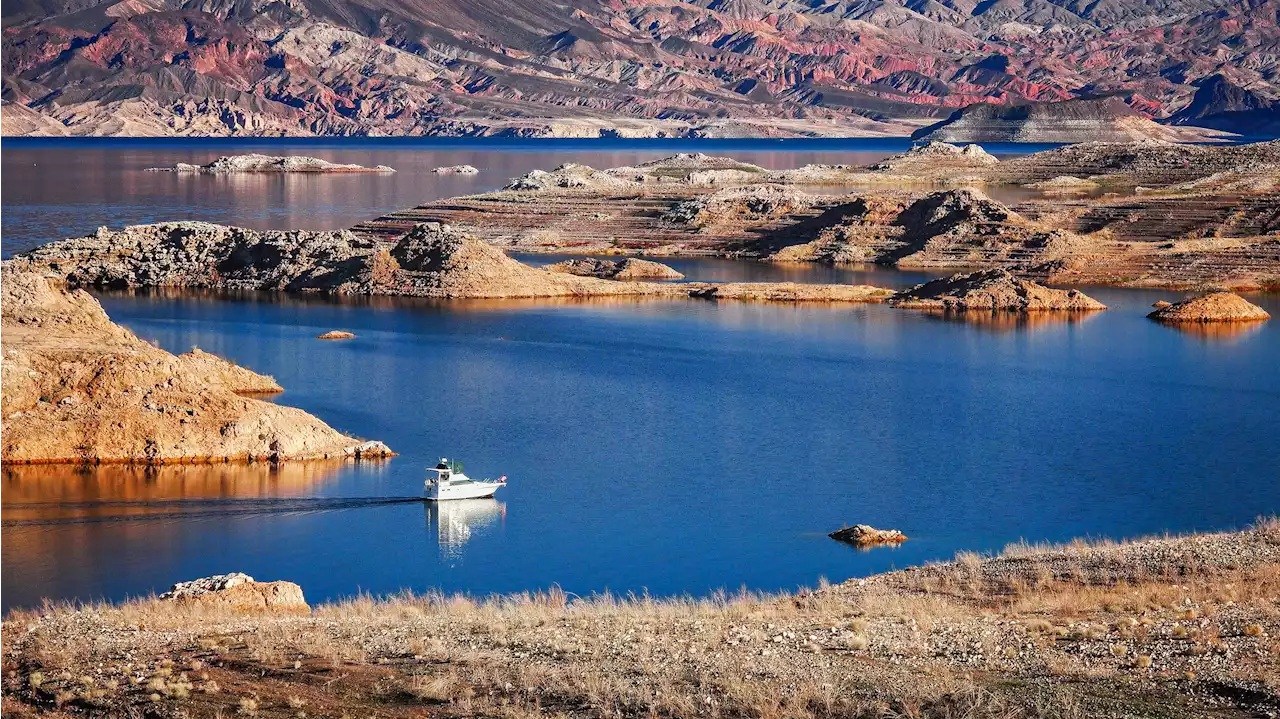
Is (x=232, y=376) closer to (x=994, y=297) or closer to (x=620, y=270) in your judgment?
(x=994, y=297)

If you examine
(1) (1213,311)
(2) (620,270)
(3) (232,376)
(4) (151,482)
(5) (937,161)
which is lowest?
(4) (151,482)

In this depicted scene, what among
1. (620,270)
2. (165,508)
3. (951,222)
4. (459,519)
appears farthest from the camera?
(951,222)

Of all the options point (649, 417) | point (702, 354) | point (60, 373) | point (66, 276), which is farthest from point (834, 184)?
point (60, 373)

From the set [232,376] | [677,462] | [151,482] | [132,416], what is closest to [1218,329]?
[677,462]

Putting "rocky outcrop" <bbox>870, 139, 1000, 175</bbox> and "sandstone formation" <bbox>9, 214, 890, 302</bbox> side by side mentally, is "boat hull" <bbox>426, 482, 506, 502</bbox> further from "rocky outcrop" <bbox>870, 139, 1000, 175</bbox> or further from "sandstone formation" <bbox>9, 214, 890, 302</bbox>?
"rocky outcrop" <bbox>870, 139, 1000, 175</bbox>

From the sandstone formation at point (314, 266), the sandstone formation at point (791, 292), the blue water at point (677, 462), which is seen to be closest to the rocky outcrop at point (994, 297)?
the sandstone formation at point (791, 292)

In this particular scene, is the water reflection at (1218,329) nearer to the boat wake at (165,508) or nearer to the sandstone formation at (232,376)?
the sandstone formation at (232,376)
